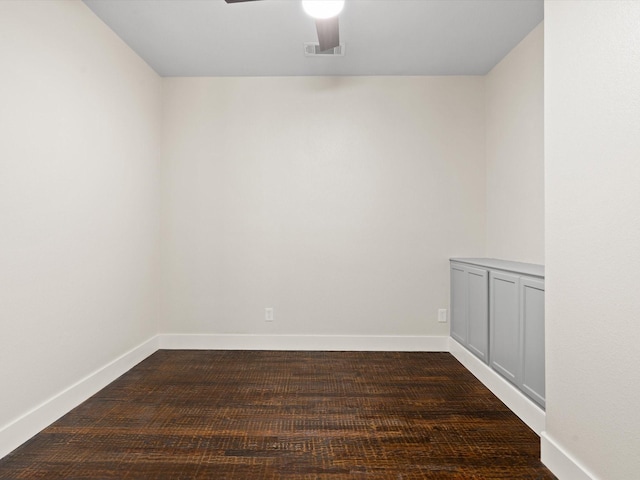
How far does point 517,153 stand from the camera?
3553mm

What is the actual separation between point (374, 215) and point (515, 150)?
1.34m

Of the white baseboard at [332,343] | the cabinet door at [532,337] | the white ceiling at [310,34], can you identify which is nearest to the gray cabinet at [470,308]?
the white baseboard at [332,343]

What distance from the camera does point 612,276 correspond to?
5.26ft

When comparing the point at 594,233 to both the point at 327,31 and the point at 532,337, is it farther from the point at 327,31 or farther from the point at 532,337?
the point at 327,31

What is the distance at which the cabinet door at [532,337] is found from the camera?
2420 mm

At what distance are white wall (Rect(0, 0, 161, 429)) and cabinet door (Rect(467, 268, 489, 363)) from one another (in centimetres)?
278

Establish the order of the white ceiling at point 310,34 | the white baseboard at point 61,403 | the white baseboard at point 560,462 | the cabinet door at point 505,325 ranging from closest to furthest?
1. the white baseboard at point 560,462
2. the white baseboard at point 61,403
3. the cabinet door at point 505,325
4. the white ceiling at point 310,34

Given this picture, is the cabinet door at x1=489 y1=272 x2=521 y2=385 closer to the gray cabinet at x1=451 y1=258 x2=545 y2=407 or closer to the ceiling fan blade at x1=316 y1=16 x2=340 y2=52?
the gray cabinet at x1=451 y1=258 x2=545 y2=407

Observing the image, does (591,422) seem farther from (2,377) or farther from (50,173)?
(50,173)

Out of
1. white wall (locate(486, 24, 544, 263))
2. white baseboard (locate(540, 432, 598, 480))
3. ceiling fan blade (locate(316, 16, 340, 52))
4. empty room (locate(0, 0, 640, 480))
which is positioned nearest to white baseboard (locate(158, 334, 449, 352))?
empty room (locate(0, 0, 640, 480))

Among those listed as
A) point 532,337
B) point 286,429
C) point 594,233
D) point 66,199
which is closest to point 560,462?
point 532,337

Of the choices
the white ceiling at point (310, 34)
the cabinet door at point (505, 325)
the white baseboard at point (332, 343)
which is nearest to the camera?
the cabinet door at point (505, 325)

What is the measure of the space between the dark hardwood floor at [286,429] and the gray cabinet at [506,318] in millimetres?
245

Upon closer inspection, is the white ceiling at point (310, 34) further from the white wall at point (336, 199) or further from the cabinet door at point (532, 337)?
the cabinet door at point (532, 337)
